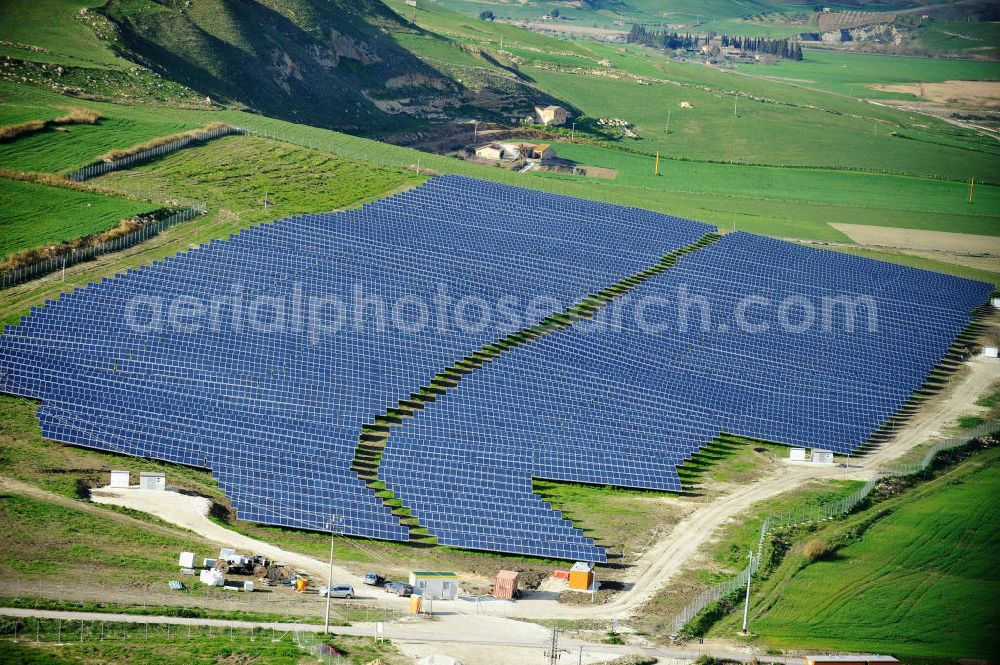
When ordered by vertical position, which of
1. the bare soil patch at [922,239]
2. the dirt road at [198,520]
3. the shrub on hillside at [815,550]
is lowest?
the dirt road at [198,520]

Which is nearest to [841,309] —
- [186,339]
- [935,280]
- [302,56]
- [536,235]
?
[935,280]

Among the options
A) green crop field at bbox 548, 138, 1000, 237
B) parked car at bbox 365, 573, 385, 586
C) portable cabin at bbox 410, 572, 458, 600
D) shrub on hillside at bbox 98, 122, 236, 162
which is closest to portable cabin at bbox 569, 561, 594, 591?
portable cabin at bbox 410, 572, 458, 600

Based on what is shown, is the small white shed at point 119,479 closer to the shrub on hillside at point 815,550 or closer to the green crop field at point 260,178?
the shrub on hillside at point 815,550

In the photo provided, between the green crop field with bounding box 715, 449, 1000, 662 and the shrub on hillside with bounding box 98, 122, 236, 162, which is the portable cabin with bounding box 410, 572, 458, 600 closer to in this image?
the green crop field with bounding box 715, 449, 1000, 662

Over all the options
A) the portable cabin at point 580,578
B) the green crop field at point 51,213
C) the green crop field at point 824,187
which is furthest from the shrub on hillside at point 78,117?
→ the portable cabin at point 580,578

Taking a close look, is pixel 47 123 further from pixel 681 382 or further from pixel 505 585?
pixel 505 585

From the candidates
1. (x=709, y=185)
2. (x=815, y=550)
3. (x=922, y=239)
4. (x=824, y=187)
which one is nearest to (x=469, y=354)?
(x=815, y=550)
